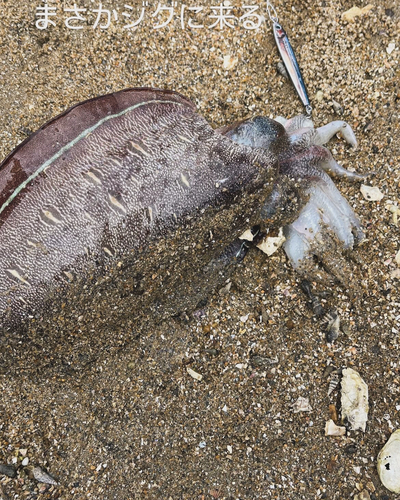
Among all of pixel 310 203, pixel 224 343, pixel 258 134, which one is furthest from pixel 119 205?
pixel 310 203

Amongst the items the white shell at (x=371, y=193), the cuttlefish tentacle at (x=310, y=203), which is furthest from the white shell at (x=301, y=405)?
the white shell at (x=371, y=193)

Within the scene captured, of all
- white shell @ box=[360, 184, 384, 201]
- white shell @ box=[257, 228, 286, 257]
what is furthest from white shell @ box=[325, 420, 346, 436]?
white shell @ box=[360, 184, 384, 201]

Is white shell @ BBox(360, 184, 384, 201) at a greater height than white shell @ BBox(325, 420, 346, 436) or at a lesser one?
greater

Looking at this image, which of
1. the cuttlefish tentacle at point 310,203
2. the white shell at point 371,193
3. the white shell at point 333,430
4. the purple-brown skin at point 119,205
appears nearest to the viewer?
the purple-brown skin at point 119,205

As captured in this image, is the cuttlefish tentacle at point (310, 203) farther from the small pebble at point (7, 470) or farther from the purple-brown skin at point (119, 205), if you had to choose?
the small pebble at point (7, 470)

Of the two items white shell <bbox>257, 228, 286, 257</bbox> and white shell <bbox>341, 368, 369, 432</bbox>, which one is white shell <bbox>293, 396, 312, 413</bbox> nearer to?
white shell <bbox>341, 368, 369, 432</bbox>

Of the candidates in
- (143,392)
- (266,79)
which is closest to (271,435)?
(143,392)

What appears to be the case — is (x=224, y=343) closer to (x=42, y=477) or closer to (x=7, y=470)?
(x=42, y=477)
